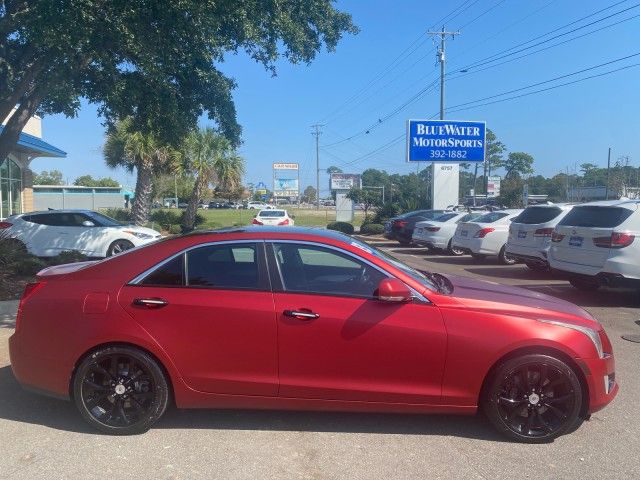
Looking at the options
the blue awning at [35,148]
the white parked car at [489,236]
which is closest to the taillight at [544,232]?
the white parked car at [489,236]

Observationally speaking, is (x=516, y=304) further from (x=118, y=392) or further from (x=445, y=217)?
(x=445, y=217)

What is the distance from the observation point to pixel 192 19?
8797mm

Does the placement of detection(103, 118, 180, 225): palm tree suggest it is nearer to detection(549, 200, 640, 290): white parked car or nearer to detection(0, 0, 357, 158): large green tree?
detection(0, 0, 357, 158): large green tree

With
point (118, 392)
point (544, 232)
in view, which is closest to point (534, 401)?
point (118, 392)

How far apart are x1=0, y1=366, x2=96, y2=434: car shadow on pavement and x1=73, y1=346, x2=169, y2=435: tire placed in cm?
20

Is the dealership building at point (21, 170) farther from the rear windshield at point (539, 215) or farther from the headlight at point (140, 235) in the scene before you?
the rear windshield at point (539, 215)

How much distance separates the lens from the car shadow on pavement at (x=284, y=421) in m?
4.57

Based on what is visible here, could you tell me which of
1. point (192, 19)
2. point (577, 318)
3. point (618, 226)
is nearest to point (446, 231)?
point (618, 226)

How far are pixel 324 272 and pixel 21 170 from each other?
25259 mm

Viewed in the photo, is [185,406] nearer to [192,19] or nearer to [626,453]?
[626,453]

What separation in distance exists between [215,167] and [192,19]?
24634 mm

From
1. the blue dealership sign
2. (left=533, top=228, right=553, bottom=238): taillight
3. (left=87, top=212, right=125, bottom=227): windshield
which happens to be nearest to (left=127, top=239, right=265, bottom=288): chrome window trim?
(left=533, top=228, right=553, bottom=238): taillight

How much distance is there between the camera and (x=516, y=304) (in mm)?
4496

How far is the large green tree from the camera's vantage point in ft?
27.1
